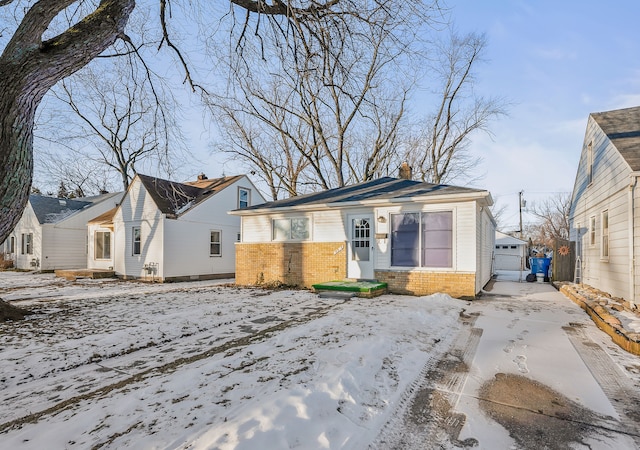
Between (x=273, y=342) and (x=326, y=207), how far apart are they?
6398mm

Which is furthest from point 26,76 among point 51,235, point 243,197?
point 51,235

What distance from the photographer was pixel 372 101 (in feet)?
17.9

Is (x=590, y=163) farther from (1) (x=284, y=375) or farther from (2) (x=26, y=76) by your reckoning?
(2) (x=26, y=76)

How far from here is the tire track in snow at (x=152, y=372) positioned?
2.69 meters

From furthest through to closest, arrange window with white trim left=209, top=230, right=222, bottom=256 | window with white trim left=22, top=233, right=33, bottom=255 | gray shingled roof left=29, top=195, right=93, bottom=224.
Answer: window with white trim left=22, top=233, right=33, bottom=255 < gray shingled roof left=29, top=195, right=93, bottom=224 < window with white trim left=209, top=230, right=222, bottom=256

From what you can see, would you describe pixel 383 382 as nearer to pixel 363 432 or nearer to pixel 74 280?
pixel 363 432

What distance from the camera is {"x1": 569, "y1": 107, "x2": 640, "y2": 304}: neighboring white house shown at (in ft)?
21.7

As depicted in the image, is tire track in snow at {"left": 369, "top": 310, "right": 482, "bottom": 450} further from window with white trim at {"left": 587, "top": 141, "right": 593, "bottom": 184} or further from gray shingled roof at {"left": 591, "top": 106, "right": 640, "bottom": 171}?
window with white trim at {"left": 587, "top": 141, "right": 593, "bottom": 184}

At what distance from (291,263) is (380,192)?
390 centimetres

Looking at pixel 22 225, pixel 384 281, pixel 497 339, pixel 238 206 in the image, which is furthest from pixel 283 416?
pixel 22 225

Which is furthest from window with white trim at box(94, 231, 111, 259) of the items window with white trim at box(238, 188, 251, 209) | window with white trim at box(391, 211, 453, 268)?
window with white trim at box(391, 211, 453, 268)

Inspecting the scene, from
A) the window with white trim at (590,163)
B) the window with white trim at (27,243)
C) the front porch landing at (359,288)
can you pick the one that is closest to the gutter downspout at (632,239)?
the window with white trim at (590,163)

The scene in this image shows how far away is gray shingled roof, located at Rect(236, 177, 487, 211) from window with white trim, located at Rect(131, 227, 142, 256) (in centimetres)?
660

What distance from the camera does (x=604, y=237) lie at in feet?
28.3
